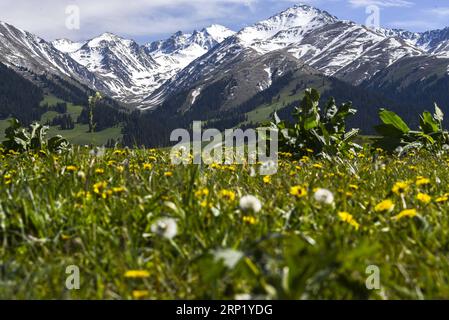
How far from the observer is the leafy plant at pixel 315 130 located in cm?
1231

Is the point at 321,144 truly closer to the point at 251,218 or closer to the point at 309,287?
the point at 251,218

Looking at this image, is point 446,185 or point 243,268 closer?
point 243,268

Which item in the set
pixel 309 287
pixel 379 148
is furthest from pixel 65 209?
pixel 379 148

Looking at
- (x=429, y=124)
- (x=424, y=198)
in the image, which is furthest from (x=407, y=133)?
(x=424, y=198)

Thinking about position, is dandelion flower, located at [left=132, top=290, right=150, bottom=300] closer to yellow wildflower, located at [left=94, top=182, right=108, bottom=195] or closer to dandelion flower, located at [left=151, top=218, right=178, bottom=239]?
dandelion flower, located at [left=151, top=218, right=178, bottom=239]

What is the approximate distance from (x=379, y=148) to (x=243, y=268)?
11126 millimetres

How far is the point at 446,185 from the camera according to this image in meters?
6.00

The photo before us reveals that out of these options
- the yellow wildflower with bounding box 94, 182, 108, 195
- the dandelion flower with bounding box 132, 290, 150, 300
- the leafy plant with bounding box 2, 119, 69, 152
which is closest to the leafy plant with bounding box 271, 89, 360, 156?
the leafy plant with bounding box 2, 119, 69, 152

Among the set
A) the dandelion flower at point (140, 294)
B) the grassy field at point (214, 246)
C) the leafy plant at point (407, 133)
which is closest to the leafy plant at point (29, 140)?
the grassy field at point (214, 246)

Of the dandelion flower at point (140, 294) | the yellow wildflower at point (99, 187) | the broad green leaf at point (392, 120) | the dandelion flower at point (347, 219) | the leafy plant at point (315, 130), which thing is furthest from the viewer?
the broad green leaf at point (392, 120)

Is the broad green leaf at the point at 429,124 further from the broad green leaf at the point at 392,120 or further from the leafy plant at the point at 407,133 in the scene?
the broad green leaf at the point at 392,120

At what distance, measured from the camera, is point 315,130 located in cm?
1268

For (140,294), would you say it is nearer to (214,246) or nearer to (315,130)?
(214,246)

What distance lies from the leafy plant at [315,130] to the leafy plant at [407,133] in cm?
78
